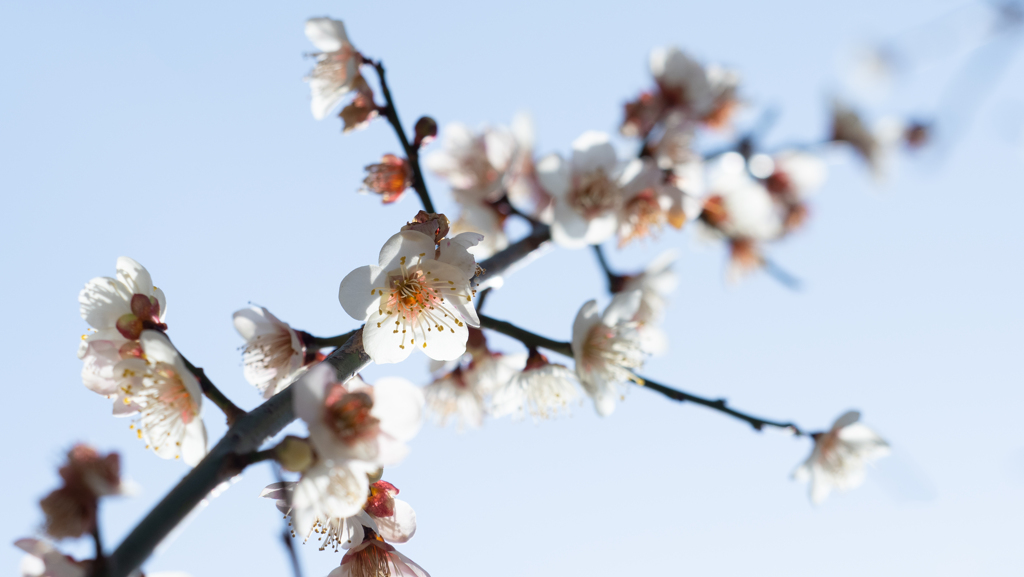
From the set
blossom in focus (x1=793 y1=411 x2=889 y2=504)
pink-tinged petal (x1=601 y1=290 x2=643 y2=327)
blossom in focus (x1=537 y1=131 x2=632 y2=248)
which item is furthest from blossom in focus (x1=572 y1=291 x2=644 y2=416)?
blossom in focus (x1=793 y1=411 x2=889 y2=504)

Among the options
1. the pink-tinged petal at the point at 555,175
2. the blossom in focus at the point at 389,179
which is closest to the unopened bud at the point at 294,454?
the blossom in focus at the point at 389,179

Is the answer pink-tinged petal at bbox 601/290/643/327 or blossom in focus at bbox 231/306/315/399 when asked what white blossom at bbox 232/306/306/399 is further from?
pink-tinged petal at bbox 601/290/643/327

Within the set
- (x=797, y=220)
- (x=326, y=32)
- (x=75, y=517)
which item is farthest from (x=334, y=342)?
(x=797, y=220)

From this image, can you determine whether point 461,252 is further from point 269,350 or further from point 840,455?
point 840,455

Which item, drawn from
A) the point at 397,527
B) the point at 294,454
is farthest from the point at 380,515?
the point at 294,454

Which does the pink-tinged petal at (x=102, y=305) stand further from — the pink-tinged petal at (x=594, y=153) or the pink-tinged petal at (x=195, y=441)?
the pink-tinged petal at (x=594, y=153)

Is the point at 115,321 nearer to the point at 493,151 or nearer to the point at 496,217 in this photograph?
the point at 496,217
